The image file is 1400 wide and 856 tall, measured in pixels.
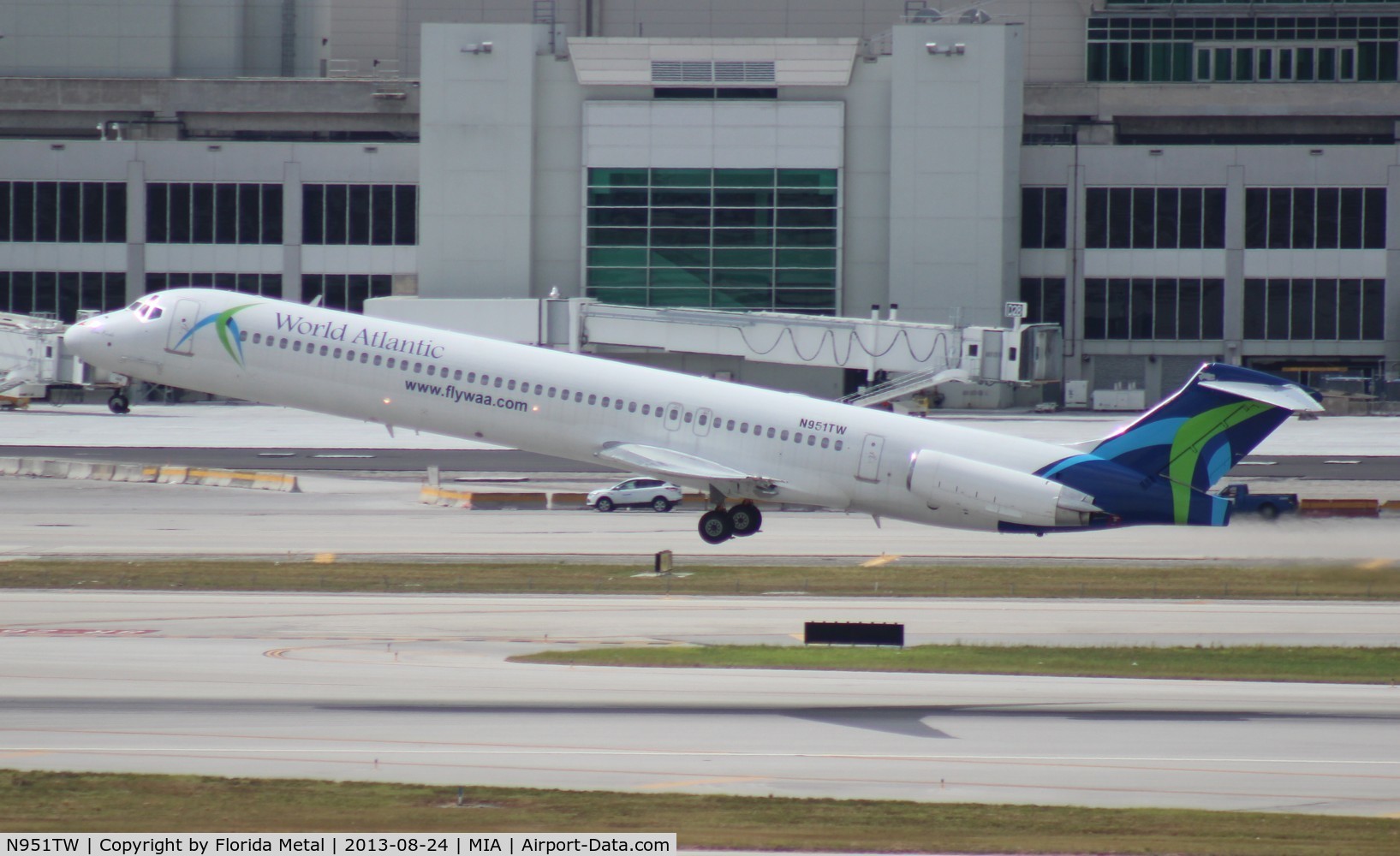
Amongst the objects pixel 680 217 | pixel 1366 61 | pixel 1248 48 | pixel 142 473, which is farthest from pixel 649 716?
pixel 1366 61

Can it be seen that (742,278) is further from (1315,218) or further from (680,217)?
(1315,218)

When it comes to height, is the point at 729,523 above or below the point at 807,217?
below

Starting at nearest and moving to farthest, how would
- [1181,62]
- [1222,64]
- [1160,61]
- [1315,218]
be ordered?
[1315,218], [1222,64], [1181,62], [1160,61]

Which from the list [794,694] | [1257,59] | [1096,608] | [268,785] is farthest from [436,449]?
[1257,59]

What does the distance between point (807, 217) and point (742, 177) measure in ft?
13.6

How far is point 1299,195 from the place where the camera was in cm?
8856

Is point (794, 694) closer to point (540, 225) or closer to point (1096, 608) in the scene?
point (1096, 608)

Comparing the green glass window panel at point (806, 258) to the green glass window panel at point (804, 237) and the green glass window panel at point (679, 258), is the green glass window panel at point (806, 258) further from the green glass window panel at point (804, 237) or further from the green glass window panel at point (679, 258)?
the green glass window panel at point (679, 258)

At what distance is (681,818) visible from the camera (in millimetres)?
18359

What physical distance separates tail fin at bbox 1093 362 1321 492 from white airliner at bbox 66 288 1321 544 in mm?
347

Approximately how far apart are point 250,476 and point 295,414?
28044 mm

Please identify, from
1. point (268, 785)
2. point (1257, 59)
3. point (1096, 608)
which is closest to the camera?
point (268, 785)

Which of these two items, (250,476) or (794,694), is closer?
(794,694)

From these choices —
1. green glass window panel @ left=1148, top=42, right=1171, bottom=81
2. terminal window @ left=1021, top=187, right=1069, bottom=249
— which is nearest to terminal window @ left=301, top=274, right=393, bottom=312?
terminal window @ left=1021, top=187, right=1069, bottom=249
